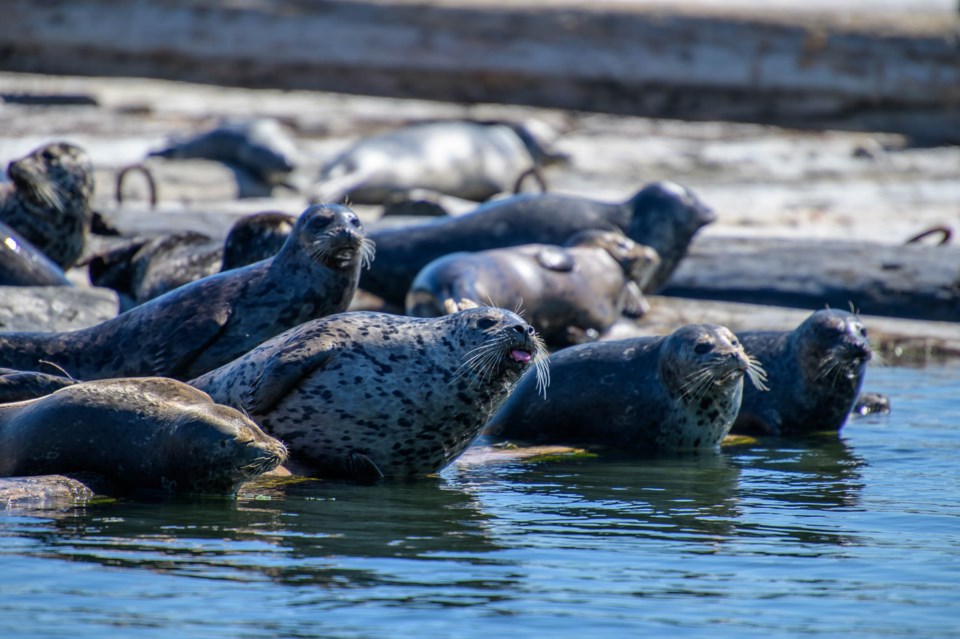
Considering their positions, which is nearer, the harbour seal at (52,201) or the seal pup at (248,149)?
the harbour seal at (52,201)

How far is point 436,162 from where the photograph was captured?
16484mm

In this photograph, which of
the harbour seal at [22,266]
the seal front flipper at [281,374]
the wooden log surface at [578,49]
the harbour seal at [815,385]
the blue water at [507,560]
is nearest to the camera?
the blue water at [507,560]

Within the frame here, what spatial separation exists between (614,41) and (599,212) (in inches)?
291

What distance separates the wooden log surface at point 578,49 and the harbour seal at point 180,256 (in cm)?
886

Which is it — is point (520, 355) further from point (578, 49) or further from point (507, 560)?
point (578, 49)

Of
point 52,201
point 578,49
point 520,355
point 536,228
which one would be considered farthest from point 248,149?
point 520,355

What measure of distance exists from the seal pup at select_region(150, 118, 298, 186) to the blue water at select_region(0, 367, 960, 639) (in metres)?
10.2

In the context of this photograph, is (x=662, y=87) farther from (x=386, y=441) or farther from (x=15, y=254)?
(x=386, y=441)

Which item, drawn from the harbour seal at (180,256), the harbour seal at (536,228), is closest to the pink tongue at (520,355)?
the harbour seal at (180,256)

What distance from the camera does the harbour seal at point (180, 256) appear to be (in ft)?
27.2

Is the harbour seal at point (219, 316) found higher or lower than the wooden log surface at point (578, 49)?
lower

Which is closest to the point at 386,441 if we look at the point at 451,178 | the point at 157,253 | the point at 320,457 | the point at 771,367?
the point at 320,457

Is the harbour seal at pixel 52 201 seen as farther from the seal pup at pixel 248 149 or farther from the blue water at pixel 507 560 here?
the seal pup at pixel 248 149

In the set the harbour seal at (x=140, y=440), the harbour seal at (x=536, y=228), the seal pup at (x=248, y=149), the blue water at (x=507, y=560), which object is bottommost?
the blue water at (x=507, y=560)
